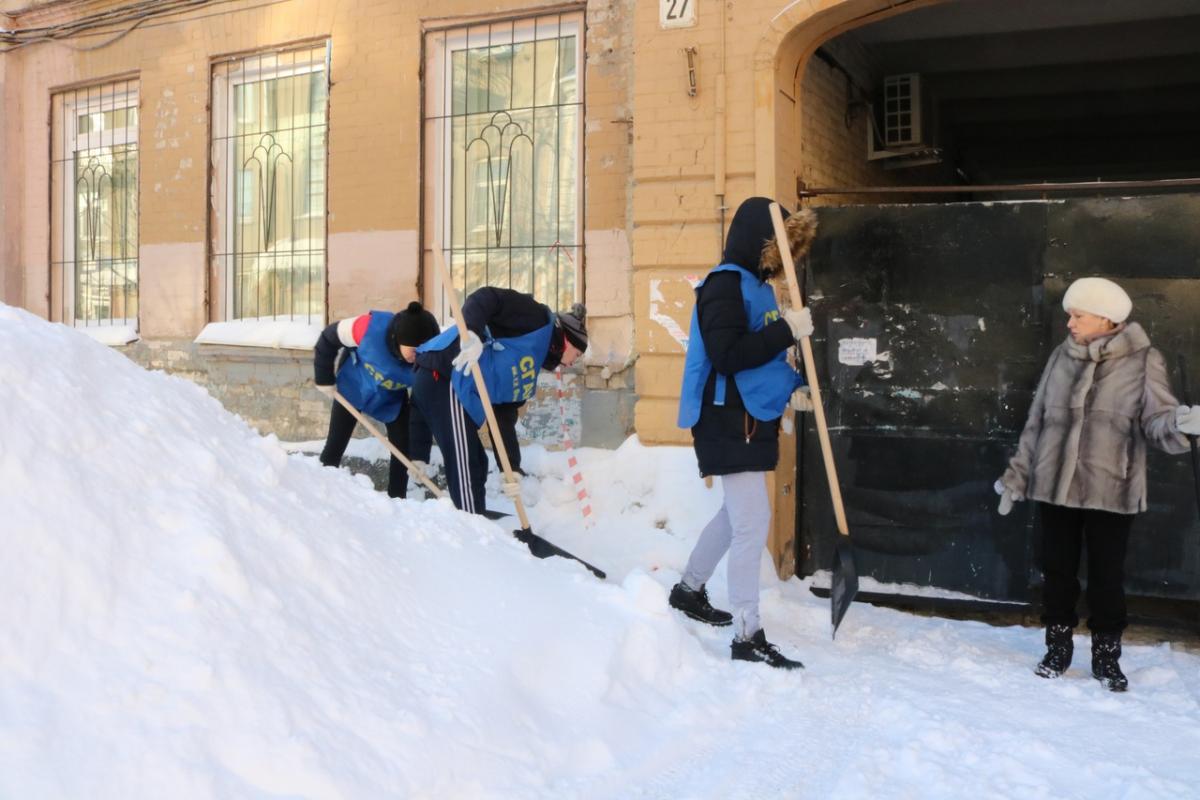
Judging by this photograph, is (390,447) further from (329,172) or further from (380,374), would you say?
(329,172)

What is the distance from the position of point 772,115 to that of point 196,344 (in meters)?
5.34

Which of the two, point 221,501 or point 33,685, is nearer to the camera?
point 33,685

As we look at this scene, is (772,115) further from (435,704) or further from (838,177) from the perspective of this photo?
(435,704)

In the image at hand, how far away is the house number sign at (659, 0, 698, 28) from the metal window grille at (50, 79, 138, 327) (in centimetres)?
546

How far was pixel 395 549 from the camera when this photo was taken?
3.95 meters

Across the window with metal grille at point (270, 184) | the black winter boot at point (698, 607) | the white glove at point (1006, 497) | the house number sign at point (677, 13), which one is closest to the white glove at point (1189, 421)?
the white glove at point (1006, 497)

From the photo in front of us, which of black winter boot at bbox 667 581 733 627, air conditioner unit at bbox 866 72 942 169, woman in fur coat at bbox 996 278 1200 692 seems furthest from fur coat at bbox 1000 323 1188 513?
air conditioner unit at bbox 866 72 942 169

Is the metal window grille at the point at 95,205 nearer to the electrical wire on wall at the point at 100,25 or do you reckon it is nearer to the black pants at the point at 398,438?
the electrical wire on wall at the point at 100,25

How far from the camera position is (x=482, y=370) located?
582cm

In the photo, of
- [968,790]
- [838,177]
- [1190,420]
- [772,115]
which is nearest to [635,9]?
[772,115]

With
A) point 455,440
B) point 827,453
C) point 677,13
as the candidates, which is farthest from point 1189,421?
point 677,13

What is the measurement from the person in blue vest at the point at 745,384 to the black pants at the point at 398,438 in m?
2.73

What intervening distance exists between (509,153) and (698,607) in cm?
410

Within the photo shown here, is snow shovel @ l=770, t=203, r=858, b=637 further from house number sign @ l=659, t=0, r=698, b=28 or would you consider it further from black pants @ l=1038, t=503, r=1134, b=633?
house number sign @ l=659, t=0, r=698, b=28
